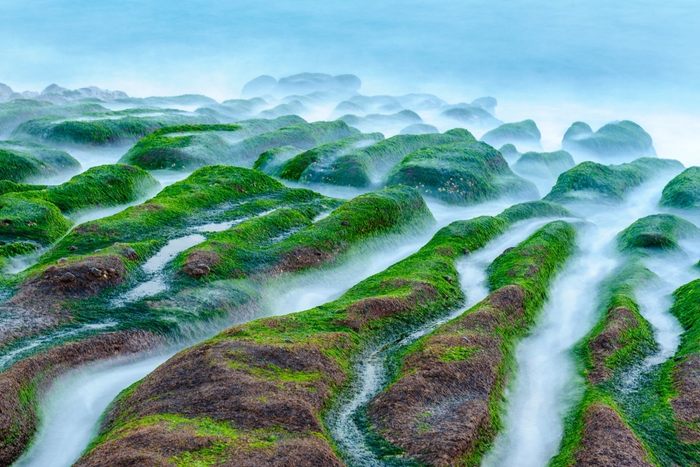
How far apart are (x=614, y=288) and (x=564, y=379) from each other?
9815mm

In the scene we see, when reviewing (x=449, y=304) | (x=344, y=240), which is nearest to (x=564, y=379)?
(x=449, y=304)

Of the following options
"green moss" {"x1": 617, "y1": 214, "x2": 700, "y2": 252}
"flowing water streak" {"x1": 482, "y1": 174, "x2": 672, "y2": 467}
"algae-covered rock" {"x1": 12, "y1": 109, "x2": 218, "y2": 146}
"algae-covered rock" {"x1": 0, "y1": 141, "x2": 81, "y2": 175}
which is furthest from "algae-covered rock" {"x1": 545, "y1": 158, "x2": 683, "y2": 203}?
"algae-covered rock" {"x1": 0, "y1": 141, "x2": 81, "y2": 175}

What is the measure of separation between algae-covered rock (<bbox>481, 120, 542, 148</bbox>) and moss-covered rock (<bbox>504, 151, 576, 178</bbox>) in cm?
1273

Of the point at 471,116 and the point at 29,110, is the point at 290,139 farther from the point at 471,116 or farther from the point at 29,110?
the point at 471,116

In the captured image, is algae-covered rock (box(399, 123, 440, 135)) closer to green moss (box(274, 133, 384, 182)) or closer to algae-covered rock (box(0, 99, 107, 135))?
green moss (box(274, 133, 384, 182))

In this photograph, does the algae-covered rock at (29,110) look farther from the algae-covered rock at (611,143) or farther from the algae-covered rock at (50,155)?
the algae-covered rock at (611,143)

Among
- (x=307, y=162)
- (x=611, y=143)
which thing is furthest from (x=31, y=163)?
(x=611, y=143)

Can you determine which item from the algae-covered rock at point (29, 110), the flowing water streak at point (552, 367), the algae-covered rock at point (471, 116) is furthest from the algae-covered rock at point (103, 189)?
the algae-covered rock at point (471, 116)

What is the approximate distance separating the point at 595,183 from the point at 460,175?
1132 cm

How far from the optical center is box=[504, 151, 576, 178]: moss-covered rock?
6319 cm

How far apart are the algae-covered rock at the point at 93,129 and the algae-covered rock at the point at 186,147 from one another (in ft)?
12.8

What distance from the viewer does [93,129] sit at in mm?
57250

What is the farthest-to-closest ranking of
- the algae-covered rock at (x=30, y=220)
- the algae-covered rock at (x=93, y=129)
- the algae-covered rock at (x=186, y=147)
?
the algae-covered rock at (x=93, y=129) → the algae-covered rock at (x=186, y=147) → the algae-covered rock at (x=30, y=220)

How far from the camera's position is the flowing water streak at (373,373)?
18119mm
